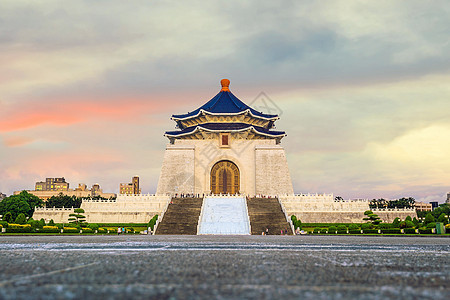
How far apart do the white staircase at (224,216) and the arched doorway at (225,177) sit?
33.9 ft

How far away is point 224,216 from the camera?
36062 mm

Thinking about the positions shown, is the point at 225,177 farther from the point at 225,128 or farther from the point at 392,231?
the point at 392,231

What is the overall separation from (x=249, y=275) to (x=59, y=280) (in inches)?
55.8

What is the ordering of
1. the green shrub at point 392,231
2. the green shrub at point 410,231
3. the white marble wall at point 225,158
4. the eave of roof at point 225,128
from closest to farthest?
the green shrub at point 410,231
the green shrub at point 392,231
the eave of roof at point 225,128
the white marble wall at point 225,158

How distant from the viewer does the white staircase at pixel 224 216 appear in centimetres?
3253

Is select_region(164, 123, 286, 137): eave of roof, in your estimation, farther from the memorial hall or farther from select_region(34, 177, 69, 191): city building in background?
select_region(34, 177, 69, 191): city building in background

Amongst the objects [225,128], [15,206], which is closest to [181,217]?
[225,128]

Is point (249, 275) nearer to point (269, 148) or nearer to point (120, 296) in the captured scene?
point (120, 296)

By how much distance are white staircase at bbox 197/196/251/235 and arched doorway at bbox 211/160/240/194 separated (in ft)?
33.9

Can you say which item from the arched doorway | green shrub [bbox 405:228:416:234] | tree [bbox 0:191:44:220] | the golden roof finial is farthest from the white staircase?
tree [bbox 0:191:44:220]

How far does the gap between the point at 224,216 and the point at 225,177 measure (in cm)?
1628

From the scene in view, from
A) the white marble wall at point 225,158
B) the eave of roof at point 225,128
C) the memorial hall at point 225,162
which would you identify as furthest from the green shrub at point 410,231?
the eave of roof at point 225,128

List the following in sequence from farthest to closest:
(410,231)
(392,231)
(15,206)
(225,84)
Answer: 1. (225,84)
2. (15,206)
3. (392,231)
4. (410,231)

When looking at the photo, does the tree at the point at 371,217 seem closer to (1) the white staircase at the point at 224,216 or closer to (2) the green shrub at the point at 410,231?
(2) the green shrub at the point at 410,231
